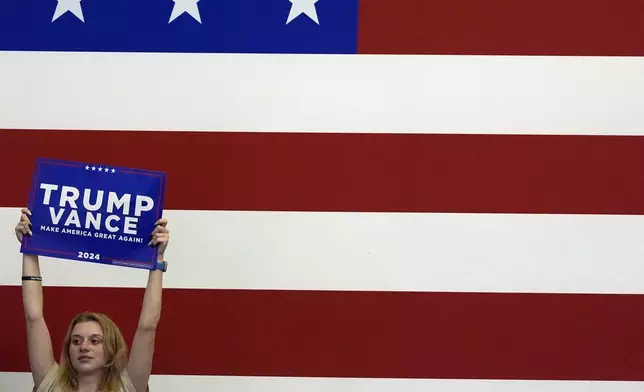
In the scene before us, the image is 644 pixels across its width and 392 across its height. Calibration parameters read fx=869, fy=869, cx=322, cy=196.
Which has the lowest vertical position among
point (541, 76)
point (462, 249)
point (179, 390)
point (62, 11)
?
point (179, 390)

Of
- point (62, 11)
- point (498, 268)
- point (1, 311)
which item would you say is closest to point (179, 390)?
point (1, 311)

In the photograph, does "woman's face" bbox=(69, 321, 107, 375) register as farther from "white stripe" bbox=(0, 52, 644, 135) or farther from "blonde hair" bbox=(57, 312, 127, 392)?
"white stripe" bbox=(0, 52, 644, 135)

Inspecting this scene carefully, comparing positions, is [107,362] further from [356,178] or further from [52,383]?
[356,178]

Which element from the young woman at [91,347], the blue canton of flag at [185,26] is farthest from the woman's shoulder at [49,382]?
the blue canton of flag at [185,26]

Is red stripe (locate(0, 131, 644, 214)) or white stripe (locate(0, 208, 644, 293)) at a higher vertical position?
red stripe (locate(0, 131, 644, 214))

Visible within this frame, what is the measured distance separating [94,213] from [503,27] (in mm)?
1008

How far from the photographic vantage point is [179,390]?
77.2 inches

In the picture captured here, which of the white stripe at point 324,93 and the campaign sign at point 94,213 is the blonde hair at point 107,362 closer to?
the campaign sign at point 94,213

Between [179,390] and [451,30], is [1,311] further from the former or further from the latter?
[451,30]

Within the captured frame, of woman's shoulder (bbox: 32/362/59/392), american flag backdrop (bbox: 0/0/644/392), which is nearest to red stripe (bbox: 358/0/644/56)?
american flag backdrop (bbox: 0/0/644/392)

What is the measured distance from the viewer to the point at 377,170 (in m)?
1.97

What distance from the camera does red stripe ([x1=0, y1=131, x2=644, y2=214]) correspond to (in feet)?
6.45

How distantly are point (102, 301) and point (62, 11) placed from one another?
0.68m

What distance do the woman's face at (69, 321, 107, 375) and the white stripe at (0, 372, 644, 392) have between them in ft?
0.88
